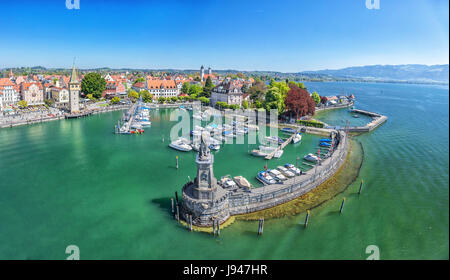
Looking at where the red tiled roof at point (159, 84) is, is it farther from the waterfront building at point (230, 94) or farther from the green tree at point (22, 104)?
the green tree at point (22, 104)

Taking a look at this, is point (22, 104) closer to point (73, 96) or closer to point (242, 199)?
point (73, 96)

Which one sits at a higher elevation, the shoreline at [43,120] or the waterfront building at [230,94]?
the waterfront building at [230,94]

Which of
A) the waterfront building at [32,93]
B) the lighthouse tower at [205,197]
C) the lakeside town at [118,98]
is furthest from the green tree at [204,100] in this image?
the lighthouse tower at [205,197]

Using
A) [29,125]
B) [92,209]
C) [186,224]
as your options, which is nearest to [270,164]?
[186,224]

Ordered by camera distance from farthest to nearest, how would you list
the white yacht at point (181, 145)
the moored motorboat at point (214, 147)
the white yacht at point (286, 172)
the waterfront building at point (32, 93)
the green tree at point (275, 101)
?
the waterfront building at point (32, 93) → the green tree at point (275, 101) → the moored motorboat at point (214, 147) → the white yacht at point (181, 145) → the white yacht at point (286, 172)

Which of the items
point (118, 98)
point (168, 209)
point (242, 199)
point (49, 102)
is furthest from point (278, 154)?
point (49, 102)

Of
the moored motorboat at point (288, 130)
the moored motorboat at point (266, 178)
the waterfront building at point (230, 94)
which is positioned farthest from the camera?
the waterfront building at point (230, 94)

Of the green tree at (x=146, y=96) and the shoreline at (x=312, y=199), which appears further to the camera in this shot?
the green tree at (x=146, y=96)
